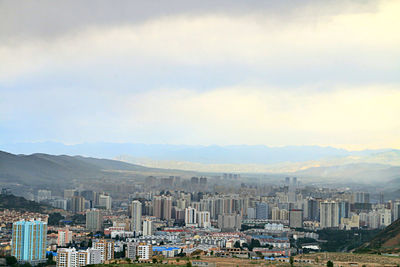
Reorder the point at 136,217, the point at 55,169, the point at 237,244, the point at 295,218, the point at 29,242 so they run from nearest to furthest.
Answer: the point at 29,242 < the point at 237,244 < the point at 136,217 < the point at 295,218 < the point at 55,169

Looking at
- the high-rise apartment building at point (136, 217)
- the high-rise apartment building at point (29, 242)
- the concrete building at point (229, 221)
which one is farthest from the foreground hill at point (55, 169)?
the high-rise apartment building at point (29, 242)

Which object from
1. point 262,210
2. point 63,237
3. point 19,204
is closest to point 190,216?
point 262,210

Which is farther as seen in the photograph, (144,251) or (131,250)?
(131,250)

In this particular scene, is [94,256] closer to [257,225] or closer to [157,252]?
[157,252]

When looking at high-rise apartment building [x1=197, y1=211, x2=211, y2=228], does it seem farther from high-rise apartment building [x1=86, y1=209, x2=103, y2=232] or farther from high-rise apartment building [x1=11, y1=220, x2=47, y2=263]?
high-rise apartment building [x1=11, y1=220, x2=47, y2=263]

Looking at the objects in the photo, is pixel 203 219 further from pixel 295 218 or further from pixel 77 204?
pixel 77 204

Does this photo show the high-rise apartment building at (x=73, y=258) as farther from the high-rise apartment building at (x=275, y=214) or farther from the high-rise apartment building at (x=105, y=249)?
the high-rise apartment building at (x=275, y=214)
